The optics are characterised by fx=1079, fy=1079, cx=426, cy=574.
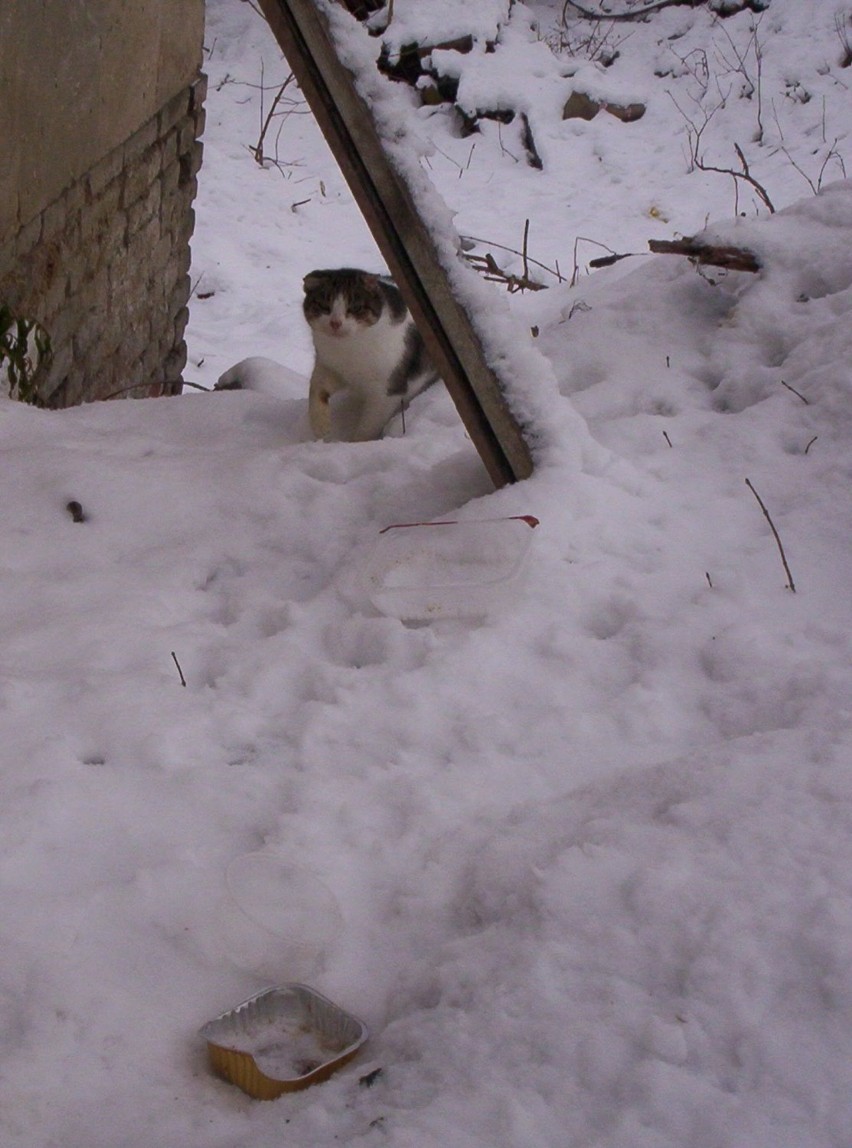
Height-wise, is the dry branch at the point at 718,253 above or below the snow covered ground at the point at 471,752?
above

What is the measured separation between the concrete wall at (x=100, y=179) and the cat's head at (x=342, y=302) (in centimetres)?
93

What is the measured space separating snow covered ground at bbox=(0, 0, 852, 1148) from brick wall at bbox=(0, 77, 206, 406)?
52 centimetres

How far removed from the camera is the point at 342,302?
3.56 metres

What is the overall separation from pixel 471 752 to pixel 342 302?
1968mm

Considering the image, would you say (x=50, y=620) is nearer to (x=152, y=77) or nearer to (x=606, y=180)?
(x=152, y=77)

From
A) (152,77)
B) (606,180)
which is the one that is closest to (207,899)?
(152,77)

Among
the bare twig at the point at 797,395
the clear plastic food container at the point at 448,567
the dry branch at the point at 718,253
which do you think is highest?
the dry branch at the point at 718,253

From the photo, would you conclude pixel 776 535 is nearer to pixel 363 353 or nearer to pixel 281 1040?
pixel 281 1040

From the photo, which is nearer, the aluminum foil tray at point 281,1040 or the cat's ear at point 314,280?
the aluminum foil tray at point 281,1040

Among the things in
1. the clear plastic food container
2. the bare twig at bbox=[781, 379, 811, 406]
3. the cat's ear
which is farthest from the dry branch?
the clear plastic food container

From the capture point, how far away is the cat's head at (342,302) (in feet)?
11.7

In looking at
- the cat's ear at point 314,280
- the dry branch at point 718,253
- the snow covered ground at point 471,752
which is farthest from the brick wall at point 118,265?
the dry branch at point 718,253

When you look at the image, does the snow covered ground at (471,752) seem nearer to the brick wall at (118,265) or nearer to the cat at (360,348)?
the cat at (360,348)

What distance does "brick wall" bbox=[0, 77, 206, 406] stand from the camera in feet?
12.3
